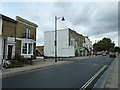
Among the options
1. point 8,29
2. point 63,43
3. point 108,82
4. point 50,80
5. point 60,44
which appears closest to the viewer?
point 108,82

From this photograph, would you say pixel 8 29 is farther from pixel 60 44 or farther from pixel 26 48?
pixel 60 44

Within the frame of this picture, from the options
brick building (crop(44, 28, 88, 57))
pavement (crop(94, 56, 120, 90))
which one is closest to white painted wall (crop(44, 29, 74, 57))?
brick building (crop(44, 28, 88, 57))

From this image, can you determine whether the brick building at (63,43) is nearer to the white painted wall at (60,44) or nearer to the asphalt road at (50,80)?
the white painted wall at (60,44)

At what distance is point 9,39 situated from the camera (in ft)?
54.3

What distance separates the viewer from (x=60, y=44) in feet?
130

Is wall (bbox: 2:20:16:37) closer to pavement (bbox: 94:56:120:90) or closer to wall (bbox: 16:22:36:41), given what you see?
wall (bbox: 16:22:36:41)

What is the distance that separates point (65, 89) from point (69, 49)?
32.3m

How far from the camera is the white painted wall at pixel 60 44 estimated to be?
124 feet

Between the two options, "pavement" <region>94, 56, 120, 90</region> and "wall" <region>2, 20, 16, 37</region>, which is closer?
"pavement" <region>94, 56, 120, 90</region>

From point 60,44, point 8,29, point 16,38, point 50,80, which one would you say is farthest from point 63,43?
point 50,80

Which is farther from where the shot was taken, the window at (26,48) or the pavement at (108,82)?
the window at (26,48)

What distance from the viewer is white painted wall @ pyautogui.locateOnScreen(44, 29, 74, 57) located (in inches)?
1491

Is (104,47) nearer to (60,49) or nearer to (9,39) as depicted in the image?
(60,49)

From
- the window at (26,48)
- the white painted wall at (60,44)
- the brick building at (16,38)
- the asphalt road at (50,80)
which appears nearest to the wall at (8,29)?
the brick building at (16,38)
